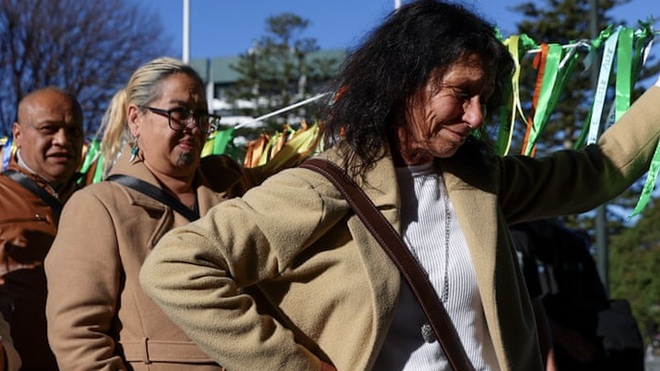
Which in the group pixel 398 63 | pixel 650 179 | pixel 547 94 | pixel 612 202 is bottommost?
pixel 612 202

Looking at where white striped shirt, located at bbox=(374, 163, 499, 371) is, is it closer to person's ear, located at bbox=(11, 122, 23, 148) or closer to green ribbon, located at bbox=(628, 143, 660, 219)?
green ribbon, located at bbox=(628, 143, 660, 219)

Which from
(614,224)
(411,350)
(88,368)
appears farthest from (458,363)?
(614,224)

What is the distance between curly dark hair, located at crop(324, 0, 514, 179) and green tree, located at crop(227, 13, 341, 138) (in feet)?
102

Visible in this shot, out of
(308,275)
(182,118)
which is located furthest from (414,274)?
(182,118)

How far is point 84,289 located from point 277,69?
32.7m

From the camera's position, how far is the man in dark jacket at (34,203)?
3938 millimetres

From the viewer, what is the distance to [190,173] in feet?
11.5

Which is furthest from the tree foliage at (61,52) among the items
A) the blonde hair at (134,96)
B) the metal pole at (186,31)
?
the blonde hair at (134,96)

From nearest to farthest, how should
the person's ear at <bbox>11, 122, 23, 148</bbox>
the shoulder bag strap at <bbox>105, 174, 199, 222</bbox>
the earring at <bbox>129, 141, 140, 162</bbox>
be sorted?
the shoulder bag strap at <bbox>105, 174, 199, 222</bbox>, the earring at <bbox>129, 141, 140, 162</bbox>, the person's ear at <bbox>11, 122, 23, 148</bbox>

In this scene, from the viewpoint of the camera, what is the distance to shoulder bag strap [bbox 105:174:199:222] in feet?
11.0

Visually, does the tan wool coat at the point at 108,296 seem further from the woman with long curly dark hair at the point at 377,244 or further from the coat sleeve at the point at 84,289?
the woman with long curly dark hair at the point at 377,244

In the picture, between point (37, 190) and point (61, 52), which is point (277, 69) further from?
point (37, 190)

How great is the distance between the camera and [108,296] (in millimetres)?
3115

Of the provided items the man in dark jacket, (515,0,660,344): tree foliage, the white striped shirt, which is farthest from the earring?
(515,0,660,344): tree foliage
